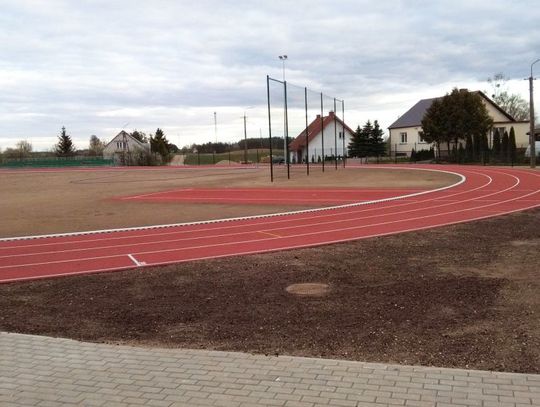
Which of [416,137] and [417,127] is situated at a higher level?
[417,127]

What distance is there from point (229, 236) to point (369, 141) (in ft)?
200

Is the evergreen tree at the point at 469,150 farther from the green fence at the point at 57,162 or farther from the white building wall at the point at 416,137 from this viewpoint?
the green fence at the point at 57,162

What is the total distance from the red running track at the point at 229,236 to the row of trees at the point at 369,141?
52.1 meters

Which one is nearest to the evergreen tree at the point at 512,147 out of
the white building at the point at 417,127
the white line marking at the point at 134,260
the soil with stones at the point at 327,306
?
the white building at the point at 417,127

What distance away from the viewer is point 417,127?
70188 millimetres

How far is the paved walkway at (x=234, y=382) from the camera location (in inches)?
171

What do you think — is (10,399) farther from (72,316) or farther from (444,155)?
(444,155)

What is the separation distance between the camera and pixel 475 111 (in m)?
55.8

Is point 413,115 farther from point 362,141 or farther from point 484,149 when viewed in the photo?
point 484,149

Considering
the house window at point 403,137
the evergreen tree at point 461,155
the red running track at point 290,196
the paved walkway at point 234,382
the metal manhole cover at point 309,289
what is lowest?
the metal manhole cover at point 309,289

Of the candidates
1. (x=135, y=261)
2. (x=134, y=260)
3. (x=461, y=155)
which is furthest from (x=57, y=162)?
(x=135, y=261)

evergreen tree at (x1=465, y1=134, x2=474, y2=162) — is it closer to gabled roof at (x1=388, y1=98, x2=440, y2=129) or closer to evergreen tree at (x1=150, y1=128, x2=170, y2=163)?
gabled roof at (x1=388, y1=98, x2=440, y2=129)

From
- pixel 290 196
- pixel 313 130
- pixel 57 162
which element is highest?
pixel 313 130

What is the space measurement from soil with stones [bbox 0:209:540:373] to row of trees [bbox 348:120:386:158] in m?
62.5
